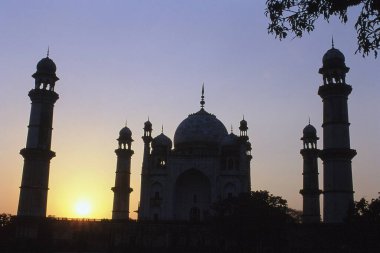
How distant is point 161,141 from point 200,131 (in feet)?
9.89

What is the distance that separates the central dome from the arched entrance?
8.36 feet

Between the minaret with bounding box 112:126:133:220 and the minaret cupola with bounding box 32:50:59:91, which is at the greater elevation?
the minaret cupola with bounding box 32:50:59:91

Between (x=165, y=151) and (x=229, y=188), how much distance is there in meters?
5.06

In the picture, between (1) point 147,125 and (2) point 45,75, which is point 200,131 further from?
(2) point 45,75

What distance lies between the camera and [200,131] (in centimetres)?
3588

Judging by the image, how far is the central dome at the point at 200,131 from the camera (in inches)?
1400

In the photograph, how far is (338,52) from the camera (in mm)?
29812

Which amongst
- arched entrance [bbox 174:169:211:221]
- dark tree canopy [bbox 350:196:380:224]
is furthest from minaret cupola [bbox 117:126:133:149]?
dark tree canopy [bbox 350:196:380:224]

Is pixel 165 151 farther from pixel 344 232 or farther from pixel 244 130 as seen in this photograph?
pixel 344 232

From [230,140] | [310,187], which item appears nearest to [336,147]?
[230,140]

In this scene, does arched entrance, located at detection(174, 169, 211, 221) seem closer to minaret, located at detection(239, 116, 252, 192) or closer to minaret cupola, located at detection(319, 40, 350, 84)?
minaret, located at detection(239, 116, 252, 192)

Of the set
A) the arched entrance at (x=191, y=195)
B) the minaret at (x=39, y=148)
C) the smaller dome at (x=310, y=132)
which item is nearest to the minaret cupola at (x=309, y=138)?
the smaller dome at (x=310, y=132)

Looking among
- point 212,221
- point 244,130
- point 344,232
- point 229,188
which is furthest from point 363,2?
point 244,130

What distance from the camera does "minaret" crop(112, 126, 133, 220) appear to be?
36312mm
